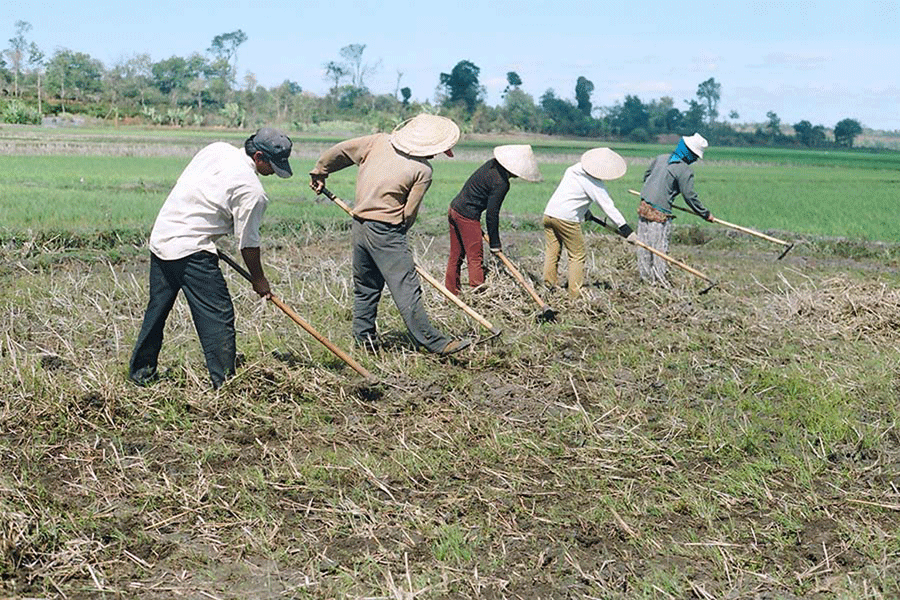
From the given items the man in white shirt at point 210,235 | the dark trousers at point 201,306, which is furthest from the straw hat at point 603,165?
the dark trousers at point 201,306

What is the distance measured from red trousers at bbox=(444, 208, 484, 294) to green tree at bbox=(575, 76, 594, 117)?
73.1 m

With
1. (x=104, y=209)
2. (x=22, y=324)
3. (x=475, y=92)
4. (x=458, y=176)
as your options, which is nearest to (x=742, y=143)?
(x=475, y=92)

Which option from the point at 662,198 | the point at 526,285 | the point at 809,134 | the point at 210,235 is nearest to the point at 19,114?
the point at 662,198

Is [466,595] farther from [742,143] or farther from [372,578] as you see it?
[742,143]

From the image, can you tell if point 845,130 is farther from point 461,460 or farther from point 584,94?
point 461,460

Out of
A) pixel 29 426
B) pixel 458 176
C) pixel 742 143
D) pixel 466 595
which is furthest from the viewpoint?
pixel 742 143

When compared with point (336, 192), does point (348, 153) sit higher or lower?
higher

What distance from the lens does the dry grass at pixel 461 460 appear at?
3338 mm

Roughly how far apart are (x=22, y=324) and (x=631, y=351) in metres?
3.99

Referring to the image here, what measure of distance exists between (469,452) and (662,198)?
4.70m

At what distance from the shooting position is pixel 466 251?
7445 mm

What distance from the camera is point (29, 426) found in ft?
15.0

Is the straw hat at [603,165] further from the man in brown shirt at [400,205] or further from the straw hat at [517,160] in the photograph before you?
the man in brown shirt at [400,205]

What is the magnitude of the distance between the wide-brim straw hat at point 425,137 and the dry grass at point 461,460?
1229mm
